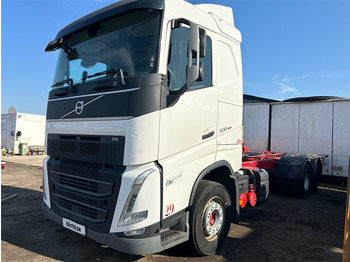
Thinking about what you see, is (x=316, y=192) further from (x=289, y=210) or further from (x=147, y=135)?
(x=147, y=135)

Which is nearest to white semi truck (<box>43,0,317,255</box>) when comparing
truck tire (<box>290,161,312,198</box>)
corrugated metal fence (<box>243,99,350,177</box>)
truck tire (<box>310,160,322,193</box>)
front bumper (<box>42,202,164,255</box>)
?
→ front bumper (<box>42,202,164,255</box>)

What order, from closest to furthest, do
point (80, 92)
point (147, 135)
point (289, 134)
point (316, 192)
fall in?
point (147, 135), point (80, 92), point (316, 192), point (289, 134)

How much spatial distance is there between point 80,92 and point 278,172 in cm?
593

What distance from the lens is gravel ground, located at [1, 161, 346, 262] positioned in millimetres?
3680

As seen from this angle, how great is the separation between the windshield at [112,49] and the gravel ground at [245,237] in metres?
2.46

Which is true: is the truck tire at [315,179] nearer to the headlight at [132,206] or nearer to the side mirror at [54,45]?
the headlight at [132,206]

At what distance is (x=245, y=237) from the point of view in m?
4.42

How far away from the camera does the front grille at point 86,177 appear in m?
2.95

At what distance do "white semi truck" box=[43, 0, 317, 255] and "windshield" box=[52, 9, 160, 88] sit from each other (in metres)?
0.01

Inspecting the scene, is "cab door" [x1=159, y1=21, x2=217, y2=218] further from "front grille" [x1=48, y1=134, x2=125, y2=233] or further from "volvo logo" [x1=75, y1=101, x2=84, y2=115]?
"volvo logo" [x1=75, y1=101, x2=84, y2=115]

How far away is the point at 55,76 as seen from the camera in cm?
402

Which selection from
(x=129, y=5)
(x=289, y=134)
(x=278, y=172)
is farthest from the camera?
(x=289, y=134)

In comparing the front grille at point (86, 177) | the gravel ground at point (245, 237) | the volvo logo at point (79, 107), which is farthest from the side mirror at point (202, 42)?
the gravel ground at point (245, 237)

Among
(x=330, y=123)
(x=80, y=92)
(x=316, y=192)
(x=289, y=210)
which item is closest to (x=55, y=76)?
(x=80, y=92)
